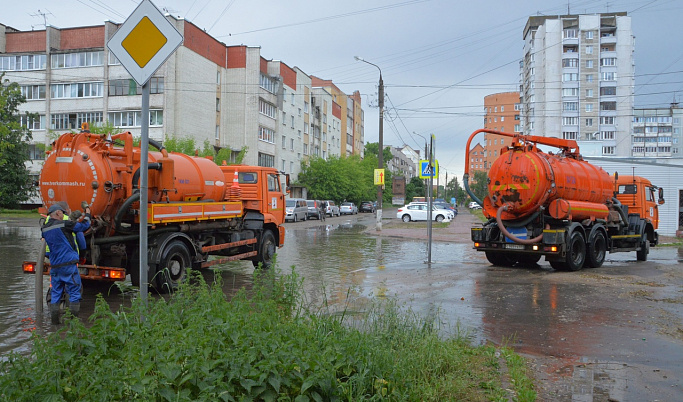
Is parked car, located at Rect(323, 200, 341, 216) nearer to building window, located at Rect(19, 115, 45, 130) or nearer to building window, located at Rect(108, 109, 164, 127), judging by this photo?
building window, located at Rect(108, 109, 164, 127)

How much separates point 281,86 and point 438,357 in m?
55.7

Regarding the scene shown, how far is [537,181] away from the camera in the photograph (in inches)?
524

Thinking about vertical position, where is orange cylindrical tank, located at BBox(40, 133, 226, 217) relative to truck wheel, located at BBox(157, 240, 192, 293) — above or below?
above

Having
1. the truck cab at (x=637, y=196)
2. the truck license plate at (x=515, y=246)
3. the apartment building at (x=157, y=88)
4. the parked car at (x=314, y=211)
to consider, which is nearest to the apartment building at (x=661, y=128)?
the apartment building at (x=157, y=88)

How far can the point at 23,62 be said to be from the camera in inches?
1868

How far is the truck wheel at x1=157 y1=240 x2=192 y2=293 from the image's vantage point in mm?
9609

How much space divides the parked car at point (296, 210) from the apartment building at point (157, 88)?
10252mm

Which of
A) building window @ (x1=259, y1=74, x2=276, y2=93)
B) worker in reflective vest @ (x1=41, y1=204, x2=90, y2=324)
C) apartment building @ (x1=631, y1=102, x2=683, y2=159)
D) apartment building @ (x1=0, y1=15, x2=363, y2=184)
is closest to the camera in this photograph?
worker in reflective vest @ (x1=41, y1=204, x2=90, y2=324)

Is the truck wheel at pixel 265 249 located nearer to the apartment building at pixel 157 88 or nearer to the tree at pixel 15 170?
the apartment building at pixel 157 88

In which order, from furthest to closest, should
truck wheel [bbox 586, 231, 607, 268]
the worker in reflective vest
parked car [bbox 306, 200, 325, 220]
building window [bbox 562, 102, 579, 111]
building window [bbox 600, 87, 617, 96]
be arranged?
building window [bbox 562, 102, 579, 111], building window [bbox 600, 87, 617, 96], parked car [bbox 306, 200, 325, 220], truck wheel [bbox 586, 231, 607, 268], the worker in reflective vest

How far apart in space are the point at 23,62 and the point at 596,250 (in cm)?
4972

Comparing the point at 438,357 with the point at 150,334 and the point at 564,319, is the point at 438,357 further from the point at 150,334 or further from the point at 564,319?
the point at 564,319

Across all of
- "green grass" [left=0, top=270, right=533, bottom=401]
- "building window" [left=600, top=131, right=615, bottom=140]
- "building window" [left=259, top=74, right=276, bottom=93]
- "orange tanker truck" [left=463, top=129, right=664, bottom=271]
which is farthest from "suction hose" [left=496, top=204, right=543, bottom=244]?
"building window" [left=600, top=131, right=615, bottom=140]

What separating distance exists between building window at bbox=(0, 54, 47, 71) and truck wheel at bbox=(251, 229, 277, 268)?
1674 inches
